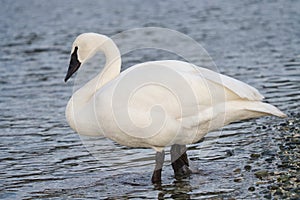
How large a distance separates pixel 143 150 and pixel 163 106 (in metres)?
2.06

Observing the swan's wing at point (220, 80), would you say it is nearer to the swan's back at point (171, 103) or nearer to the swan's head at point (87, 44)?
the swan's back at point (171, 103)

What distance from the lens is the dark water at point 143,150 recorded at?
25.8 feet

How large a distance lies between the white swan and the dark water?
25.0 inches

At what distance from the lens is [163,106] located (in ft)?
24.8

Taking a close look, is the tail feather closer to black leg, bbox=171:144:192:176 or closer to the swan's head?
black leg, bbox=171:144:192:176

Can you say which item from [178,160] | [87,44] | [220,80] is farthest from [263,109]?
[87,44]

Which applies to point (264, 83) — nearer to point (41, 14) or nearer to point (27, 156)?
point (27, 156)

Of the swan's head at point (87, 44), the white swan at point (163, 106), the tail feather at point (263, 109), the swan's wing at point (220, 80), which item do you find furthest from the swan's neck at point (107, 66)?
the tail feather at point (263, 109)

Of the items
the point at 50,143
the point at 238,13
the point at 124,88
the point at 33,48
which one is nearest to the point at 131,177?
the point at 124,88

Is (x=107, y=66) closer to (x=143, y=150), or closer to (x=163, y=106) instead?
(x=163, y=106)

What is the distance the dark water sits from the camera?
25.8 feet

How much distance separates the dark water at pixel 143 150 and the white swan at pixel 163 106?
63cm

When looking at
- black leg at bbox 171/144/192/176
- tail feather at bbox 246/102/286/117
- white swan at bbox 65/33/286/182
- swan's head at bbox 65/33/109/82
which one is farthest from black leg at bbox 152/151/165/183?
swan's head at bbox 65/33/109/82

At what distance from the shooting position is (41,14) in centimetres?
2452
